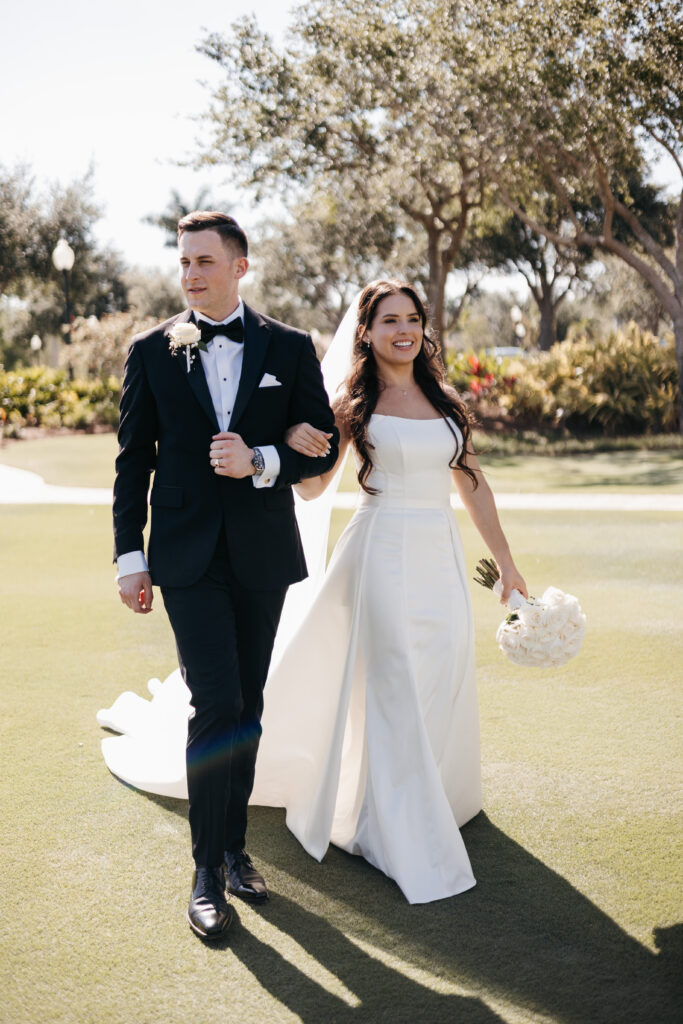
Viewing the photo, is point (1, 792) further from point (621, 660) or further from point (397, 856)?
point (621, 660)

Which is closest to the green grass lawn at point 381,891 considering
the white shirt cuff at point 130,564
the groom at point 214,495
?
the groom at point 214,495

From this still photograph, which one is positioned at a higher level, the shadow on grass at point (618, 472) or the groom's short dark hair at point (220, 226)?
the groom's short dark hair at point (220, 226)

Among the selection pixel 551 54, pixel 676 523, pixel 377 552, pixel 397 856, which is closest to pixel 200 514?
pixel 377 552

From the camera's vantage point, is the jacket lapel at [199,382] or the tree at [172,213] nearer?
the jacket lapel at [199,382]

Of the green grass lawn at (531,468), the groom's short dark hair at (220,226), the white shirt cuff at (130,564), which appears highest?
the groom's short dark hair at (220,226)

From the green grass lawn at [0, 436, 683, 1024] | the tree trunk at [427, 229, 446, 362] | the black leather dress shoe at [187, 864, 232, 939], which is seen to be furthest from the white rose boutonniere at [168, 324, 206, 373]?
the tree trunk at [427, 229, 446, 362]

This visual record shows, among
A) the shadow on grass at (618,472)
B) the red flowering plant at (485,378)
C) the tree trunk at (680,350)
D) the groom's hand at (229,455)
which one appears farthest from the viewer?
the red flowering plant at (485,378)

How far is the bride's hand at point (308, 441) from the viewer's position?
3385mm

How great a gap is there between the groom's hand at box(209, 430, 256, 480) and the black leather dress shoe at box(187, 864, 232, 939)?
132 cm

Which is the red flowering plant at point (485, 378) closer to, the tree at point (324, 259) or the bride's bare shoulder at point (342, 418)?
the tree at point (324, 259)

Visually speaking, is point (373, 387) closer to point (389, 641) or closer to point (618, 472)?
point (389, 641)

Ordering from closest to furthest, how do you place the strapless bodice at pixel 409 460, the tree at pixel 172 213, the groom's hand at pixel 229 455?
1. the groom's hand at pixel 229 455
2. the strapless bodice at pixel 409 460
3. the tree at pixel 172 213

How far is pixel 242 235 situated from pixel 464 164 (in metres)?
20.3

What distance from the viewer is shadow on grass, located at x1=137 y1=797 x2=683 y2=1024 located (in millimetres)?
2818
